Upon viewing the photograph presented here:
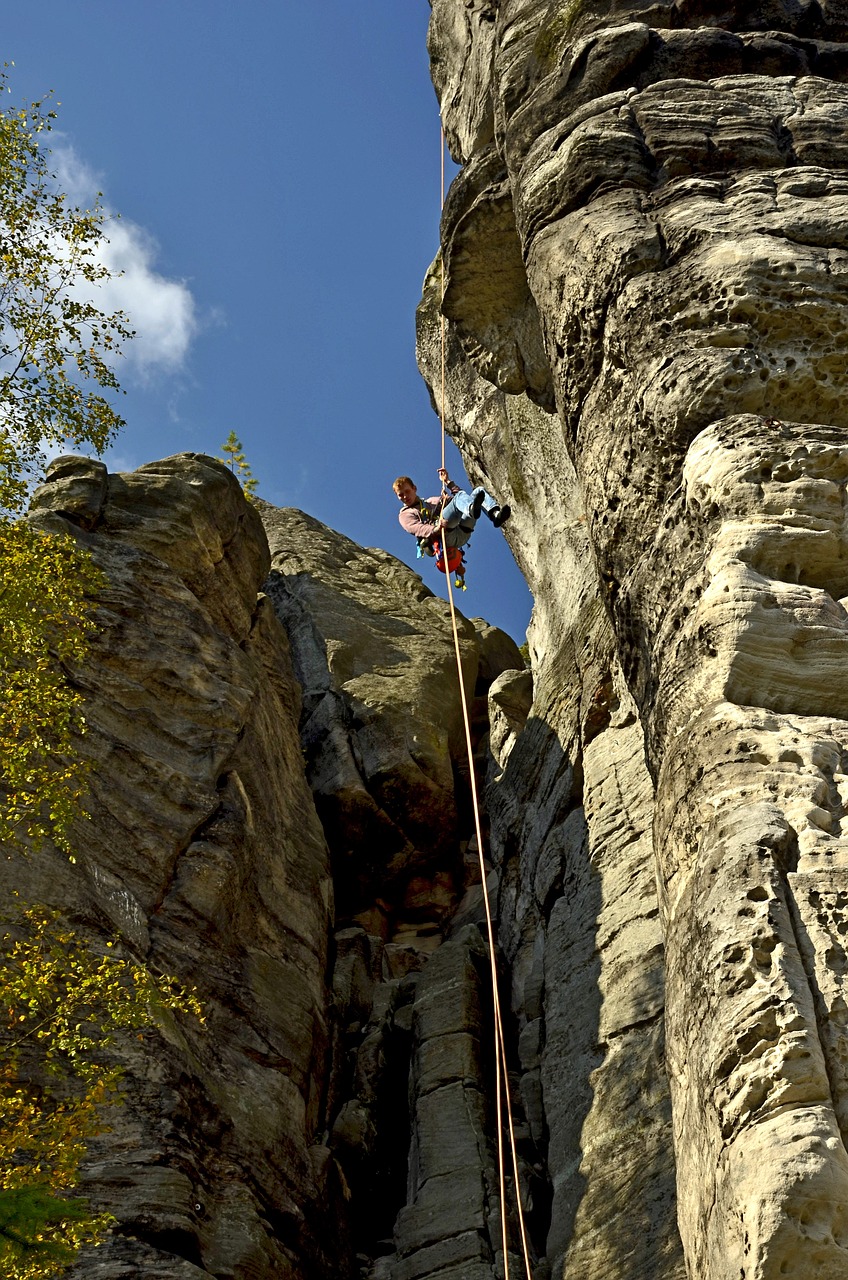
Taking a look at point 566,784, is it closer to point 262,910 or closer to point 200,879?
point 262,910

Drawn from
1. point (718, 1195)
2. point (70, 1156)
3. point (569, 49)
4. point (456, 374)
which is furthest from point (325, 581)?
point (718, 1195)

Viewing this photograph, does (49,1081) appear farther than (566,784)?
No

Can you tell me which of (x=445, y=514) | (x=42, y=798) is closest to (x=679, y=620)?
(x=42, y=798)

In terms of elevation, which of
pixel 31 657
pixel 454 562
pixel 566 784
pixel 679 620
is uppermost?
pixel 454 562

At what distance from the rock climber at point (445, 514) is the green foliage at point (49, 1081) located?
10502 mm

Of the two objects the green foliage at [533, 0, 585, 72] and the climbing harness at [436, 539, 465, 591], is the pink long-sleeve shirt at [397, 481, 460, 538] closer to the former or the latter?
the climbing harness at [436, 539, 465, 591]

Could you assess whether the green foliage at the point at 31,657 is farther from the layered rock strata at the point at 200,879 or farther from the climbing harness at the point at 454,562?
the climbing harness at the point at 454,562

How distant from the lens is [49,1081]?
39.0 ft

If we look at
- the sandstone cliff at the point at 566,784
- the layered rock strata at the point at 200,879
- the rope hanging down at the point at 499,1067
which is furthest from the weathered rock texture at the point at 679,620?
the layered rock strata at the point at 200,879

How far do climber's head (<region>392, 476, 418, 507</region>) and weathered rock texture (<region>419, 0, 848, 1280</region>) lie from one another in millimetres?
3296

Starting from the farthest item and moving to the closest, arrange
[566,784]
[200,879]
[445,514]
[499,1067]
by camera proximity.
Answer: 1. [445,514]
2. [566,784]
3. [200,879]
4. [499,1067]

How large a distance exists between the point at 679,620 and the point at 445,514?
1162 centimetres

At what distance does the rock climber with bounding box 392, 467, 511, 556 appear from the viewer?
22.0 metres

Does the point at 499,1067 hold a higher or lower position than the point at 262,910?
lower
